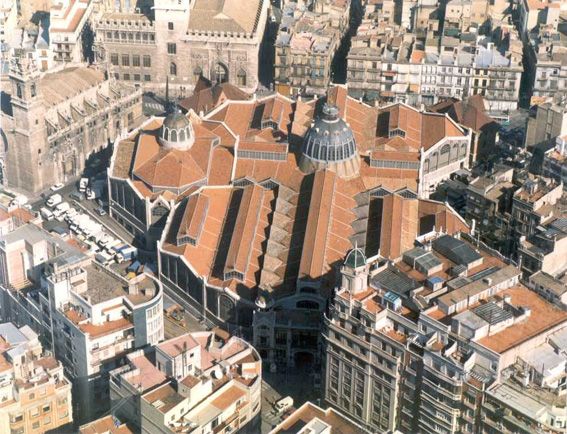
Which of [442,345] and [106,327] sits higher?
[442,345]

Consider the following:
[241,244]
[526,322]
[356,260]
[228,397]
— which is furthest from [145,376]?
[526,322]

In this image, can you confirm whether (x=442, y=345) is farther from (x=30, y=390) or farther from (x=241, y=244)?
(x=30, y=390)

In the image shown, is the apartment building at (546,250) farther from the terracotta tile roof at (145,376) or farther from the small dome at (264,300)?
the terracotta tile roof at (145,376)

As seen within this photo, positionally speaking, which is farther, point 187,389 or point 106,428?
point 106,428

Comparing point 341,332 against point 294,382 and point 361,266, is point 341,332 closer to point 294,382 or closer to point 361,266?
point 361,266

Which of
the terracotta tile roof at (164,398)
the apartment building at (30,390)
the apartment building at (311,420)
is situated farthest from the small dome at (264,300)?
the apartment building at (30,390)

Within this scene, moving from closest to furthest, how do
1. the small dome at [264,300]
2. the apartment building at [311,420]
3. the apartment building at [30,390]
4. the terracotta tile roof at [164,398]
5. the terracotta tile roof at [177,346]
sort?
the terracotta tile roof at [164,398] → the apartment building at [311,420] → the apartment building at [30,390] → the terracotta tile roof at [177,346] → the small dome at [264,300]

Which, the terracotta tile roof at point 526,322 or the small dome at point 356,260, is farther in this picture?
the small dome at point 356,260
